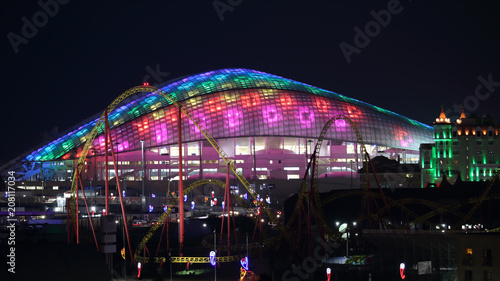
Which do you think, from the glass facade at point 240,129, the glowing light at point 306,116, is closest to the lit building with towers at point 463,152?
the glass facade at point 240,129

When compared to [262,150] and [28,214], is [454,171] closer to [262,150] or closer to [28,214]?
[262,150]

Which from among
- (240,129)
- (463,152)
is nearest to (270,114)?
(240,129)

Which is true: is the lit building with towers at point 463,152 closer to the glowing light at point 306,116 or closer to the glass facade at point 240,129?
the glass facade at point 240,129

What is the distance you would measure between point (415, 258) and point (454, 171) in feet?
200

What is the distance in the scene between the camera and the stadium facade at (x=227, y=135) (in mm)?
117875

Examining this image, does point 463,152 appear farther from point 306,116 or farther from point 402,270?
point 402,270

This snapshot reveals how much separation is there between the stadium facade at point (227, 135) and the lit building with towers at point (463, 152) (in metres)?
16.4

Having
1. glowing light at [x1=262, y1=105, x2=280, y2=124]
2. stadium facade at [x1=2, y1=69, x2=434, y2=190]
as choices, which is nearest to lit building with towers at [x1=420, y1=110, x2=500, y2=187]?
stadium facade at [x1=2, y1=69, x2=434, y2=190]

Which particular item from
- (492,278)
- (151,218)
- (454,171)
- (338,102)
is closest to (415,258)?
(492,278)

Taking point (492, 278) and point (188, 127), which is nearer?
point (492, 278)

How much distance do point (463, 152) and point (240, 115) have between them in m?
38.8

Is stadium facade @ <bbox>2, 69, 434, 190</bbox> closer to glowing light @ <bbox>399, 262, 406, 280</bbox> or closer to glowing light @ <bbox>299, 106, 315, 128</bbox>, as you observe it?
glowing light @ <bbox>299, 106, 315, 128</bbox>

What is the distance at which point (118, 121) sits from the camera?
119 meters

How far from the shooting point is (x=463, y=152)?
101 metres
